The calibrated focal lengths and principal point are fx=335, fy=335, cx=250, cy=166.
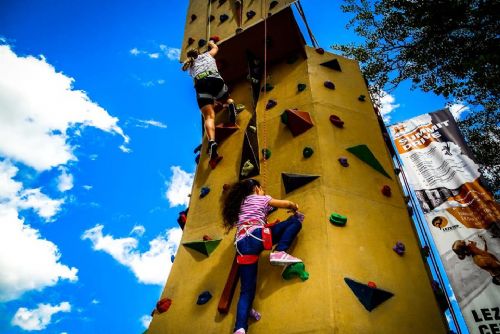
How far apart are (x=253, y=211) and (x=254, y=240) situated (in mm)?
305

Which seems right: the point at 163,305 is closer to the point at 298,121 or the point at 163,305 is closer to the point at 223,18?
the point at 298,121

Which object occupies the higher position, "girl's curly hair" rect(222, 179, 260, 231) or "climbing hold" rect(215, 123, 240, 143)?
"climbing hold" rect(215, 123, 240, 143)

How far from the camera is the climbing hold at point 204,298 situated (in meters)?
3.60

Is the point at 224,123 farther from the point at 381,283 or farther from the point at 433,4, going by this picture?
the point at 433,4

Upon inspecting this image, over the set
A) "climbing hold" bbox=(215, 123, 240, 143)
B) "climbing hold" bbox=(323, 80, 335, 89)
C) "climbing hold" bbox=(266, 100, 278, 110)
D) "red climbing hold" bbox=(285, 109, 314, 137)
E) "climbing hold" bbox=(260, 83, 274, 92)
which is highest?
"climbing hold" bbox=(260, 83, 274, 92)

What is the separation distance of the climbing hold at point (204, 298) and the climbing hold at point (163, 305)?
17.7 inches

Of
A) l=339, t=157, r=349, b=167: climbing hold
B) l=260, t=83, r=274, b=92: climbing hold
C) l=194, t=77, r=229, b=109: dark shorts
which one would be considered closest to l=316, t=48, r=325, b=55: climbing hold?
l=260, t=83, r=274, b=92: climbing hold

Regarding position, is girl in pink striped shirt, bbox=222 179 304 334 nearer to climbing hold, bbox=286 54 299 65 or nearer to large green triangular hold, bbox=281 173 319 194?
large green triangular hold, bbox=281 173 319 194

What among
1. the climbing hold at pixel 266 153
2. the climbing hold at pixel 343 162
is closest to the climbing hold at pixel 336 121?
the climbing hold at pixel 343 162

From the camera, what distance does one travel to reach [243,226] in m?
3.25

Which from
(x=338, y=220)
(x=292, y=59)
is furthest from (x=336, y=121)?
(x=292, y=59)

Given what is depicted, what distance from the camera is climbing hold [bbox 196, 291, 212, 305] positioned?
3.60 metres

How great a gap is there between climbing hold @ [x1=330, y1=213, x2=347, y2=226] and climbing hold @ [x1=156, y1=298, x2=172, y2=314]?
210 centimetres

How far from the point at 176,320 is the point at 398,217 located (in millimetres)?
2786
